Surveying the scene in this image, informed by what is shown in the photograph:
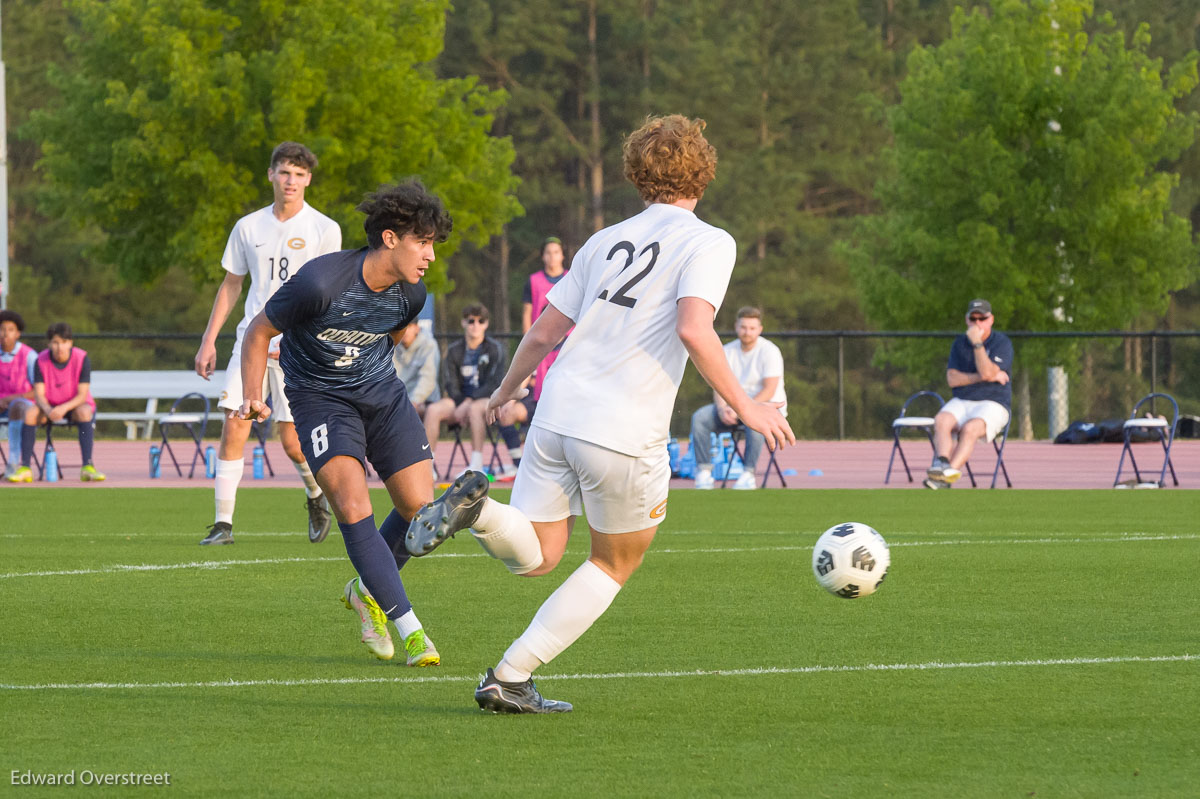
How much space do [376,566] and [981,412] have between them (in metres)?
10.7

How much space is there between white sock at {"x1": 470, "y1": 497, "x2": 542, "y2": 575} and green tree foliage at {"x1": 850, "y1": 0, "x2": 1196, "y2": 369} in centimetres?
2685

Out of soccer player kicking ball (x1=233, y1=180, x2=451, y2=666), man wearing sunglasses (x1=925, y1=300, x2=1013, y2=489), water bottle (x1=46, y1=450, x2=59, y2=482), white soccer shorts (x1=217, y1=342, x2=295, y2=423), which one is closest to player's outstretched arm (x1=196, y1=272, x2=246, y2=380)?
white soccer shorts (x1=217, y1=342, x2=295, y2=423)

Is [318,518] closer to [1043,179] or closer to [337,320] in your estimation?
[337,320]

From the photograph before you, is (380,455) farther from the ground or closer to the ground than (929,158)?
closer to the ground

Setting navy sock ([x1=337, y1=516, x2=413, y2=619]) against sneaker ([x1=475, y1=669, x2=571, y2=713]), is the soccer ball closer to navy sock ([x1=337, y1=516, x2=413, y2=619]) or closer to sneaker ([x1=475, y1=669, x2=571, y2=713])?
sneaker ([x1=475, y1=669, x2=571, y2=713])

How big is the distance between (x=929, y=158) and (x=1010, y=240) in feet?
6.92

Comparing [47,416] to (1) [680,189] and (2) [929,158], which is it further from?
(2) [929,158]

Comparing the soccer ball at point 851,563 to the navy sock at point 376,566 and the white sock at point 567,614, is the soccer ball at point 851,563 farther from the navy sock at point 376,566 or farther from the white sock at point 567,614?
the navy sock at point 376,566

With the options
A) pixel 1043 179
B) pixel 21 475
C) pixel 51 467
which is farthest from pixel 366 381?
pixel 1043 179

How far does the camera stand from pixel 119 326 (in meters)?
55.7

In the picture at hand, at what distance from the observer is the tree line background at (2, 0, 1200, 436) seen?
1362 inches

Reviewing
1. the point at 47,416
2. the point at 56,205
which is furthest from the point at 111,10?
the point at 47,416

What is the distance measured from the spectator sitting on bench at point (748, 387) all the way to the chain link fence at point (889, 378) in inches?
560

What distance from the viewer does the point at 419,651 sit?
6.48 meters
